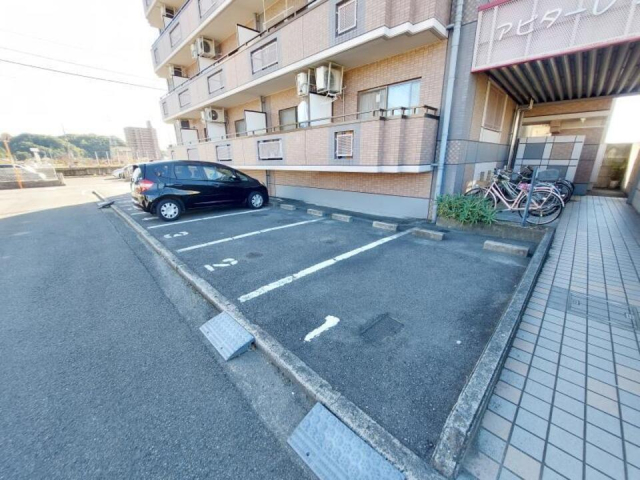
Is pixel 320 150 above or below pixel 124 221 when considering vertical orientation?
above

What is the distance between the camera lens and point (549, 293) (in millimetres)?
3246

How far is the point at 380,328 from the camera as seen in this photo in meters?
2.79

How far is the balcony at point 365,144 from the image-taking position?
596 centimetres

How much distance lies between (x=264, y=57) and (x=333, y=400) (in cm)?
1001

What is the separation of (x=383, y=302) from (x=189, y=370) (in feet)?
7.18

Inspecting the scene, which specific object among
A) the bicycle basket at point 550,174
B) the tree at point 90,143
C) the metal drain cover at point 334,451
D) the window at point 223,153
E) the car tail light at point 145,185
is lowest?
the metal drain cover at point 334,451

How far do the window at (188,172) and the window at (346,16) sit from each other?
5150 millimetres

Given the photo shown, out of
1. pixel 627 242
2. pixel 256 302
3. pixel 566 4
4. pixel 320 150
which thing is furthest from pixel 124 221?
pixel 627 242

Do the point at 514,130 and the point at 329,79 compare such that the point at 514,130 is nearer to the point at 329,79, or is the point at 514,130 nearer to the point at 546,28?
the point at 546,28

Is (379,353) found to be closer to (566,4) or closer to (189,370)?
(189,370)

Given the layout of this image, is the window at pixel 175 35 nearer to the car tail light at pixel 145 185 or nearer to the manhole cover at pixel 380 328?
the car tail light at pixel 145 185

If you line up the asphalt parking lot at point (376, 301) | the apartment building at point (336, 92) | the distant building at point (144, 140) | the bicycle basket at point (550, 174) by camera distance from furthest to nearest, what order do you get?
the distant building at point (144, 140), the bicycle basket at point (550, 174), the apartment building at point (336, 92), the asphalt parking lot at point (376, 301)

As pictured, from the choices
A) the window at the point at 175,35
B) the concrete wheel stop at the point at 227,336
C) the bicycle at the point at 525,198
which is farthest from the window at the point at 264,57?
the concrete wheel stop at the point at 227,336

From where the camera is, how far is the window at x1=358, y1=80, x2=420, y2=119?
665 cm
